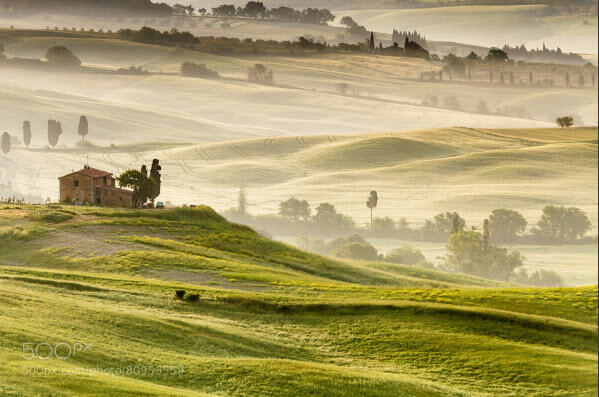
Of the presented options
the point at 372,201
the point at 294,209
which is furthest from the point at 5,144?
the point at 372,201

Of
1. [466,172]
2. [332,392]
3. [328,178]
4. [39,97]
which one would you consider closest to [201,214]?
[332,392]

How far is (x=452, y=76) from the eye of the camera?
19188 centimetres

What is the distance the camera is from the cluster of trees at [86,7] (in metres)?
148

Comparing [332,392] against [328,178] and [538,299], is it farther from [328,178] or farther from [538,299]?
[328,178]

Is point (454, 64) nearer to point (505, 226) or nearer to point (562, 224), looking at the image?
point (505, 226)

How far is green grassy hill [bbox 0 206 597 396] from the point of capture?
93.0 ft

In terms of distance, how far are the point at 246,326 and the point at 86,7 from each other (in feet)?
469

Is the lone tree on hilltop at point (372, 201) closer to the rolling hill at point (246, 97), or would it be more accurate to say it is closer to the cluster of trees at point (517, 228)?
the cluster of trees at point (517, 228)

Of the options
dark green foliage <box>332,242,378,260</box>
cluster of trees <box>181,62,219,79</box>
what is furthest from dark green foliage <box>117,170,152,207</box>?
cluster of trees <box>181,62,219,79</box>

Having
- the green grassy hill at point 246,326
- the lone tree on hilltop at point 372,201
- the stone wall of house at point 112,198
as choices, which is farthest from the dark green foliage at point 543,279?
the stone wall of house at point 112,198

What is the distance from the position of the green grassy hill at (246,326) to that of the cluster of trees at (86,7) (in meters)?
89.4

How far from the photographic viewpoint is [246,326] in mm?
39062

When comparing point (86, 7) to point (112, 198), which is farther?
point (86, 7)

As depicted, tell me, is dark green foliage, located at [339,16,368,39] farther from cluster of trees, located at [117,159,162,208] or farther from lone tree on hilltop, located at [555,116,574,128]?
cluster of trees, located at [117,159,162,208]
